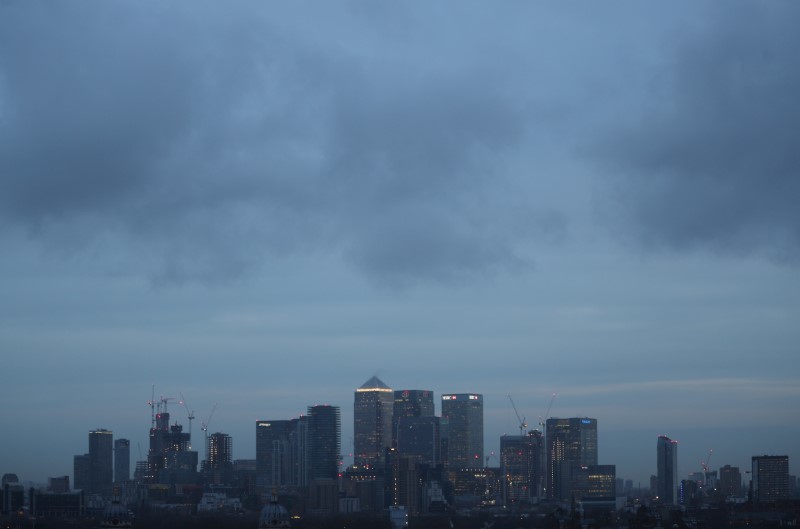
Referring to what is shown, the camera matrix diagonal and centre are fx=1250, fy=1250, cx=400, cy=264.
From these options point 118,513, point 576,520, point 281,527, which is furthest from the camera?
point 576,520

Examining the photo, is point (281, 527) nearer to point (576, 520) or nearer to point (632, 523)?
point (576, 520)

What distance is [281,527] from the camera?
10312 cm

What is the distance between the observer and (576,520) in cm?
15900

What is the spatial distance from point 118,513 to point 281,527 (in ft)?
56.8

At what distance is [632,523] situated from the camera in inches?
6550

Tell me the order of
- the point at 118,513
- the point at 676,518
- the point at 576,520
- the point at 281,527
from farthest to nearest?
1. the point at 676,518
2. the point at 576,520
3. the point at 118,513
4. the point at 281,527

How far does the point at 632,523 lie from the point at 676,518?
36164 millimetres

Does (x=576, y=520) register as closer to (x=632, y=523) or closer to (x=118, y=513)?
(x=632, y=523)

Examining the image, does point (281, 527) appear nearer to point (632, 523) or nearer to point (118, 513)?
point (118, 513)

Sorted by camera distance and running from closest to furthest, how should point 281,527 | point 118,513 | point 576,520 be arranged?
1. point 281,527
2. point 118,513
3. point 576,520

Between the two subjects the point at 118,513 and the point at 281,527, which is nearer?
the point at 281,527

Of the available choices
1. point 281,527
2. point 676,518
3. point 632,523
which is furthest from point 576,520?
point 281,527

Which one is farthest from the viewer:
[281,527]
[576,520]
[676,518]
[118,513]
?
[676,518]

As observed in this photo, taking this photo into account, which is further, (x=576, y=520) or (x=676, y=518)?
(x=676, y=518)
